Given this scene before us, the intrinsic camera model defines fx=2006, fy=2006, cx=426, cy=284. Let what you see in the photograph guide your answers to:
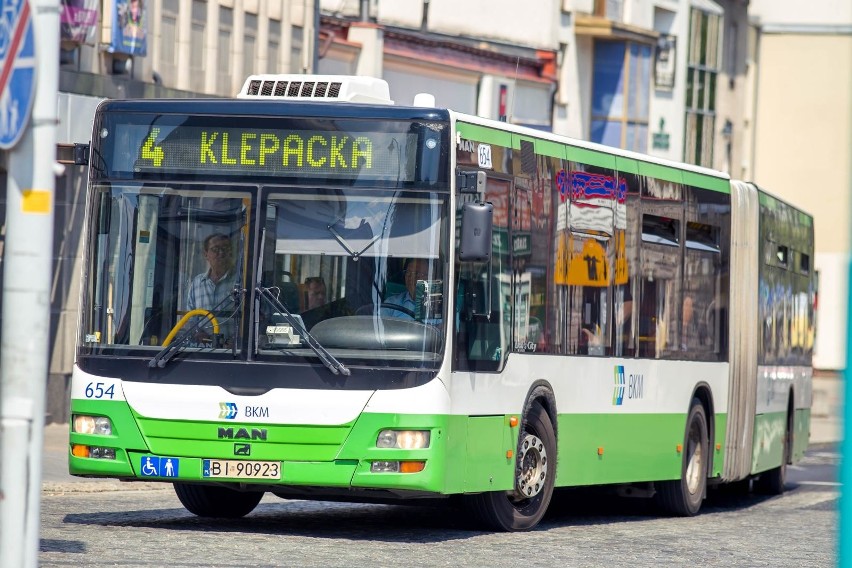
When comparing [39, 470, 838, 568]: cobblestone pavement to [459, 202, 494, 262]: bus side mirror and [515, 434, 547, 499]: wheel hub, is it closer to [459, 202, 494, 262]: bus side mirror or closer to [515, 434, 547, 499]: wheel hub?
[515, 434, 547, 499]: wheel hub

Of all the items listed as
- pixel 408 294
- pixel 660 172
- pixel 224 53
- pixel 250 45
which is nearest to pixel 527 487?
pixel 408 294

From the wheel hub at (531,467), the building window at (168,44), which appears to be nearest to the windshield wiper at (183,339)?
the wheel hub at (531,467)

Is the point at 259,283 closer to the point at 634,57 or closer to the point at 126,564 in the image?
the point at 126,564

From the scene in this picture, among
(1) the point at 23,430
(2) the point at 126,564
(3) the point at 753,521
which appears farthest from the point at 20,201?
(3) the point at 753,521

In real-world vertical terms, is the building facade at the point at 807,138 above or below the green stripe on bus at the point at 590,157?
above

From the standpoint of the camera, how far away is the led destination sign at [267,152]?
41.5 feet

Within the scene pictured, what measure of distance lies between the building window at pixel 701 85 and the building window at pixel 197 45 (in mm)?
27829

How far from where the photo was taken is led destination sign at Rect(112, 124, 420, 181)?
12.6 meters

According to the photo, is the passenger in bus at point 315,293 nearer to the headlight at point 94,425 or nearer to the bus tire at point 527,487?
the headlight at point 94,425

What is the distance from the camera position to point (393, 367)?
12367 millimetres

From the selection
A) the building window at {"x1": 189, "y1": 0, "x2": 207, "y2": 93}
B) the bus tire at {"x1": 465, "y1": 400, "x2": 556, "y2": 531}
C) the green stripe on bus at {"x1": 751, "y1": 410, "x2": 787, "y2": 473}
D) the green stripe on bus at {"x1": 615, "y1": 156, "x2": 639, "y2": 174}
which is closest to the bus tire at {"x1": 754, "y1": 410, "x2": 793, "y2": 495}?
the green stripe on bus at {"x1": 751, "y1": 410, "x2": 787, "y2": 473}

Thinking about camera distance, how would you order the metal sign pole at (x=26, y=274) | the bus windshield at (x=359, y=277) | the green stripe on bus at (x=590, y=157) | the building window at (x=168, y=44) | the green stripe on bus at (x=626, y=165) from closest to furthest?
the metal sign pole at (x=26, y=274) → the bus windshield at (x=359, y=277) → the green stripe on bus at (x=590, y=157) → the green stripe on bus at (x=626, y=165) → the building window at (x=168, y=44)

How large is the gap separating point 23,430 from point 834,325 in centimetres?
6076

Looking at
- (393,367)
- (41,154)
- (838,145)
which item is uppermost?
(838,145)
